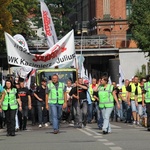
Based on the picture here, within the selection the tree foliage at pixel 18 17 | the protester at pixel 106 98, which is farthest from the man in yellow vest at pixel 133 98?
the tree foliage at pixel 18 17

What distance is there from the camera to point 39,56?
2584 centimetres

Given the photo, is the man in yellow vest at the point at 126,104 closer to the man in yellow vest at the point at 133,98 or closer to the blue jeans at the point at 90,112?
the man in yellow vest at the point at 133,98

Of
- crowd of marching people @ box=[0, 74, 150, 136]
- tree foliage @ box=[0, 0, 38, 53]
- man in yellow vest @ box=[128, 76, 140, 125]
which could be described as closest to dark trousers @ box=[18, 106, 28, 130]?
crowd of marching people @ box=[0, 74, 150, 136]

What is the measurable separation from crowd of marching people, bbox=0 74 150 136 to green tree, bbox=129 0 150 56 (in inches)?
745

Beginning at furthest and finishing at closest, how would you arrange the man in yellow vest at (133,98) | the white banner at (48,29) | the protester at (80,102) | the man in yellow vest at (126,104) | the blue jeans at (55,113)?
the white banner at (48,29)
the man in yellow vest at (126,104)
the man in yellow vest at (133,98)
the protester at (80,102)
the blue jeans at (55,113)

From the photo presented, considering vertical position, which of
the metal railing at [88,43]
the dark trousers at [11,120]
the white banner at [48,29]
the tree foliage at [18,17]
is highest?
the tree foliage at [18,17]

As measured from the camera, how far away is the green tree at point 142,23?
50969 millimetres

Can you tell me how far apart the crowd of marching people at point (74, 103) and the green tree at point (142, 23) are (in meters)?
18.9

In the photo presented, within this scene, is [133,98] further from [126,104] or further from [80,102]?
[80,102]

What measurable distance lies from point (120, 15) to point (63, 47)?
61.9 m

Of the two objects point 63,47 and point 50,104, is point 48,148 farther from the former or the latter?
point 63,47

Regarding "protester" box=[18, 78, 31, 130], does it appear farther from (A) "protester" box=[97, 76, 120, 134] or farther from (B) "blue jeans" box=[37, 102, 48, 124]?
(A) "protester" box=[97, 76, 120, 134]

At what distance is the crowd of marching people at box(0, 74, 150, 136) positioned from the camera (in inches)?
824

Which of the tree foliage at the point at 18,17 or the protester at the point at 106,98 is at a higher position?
the tree foliage at the point at 18,17
